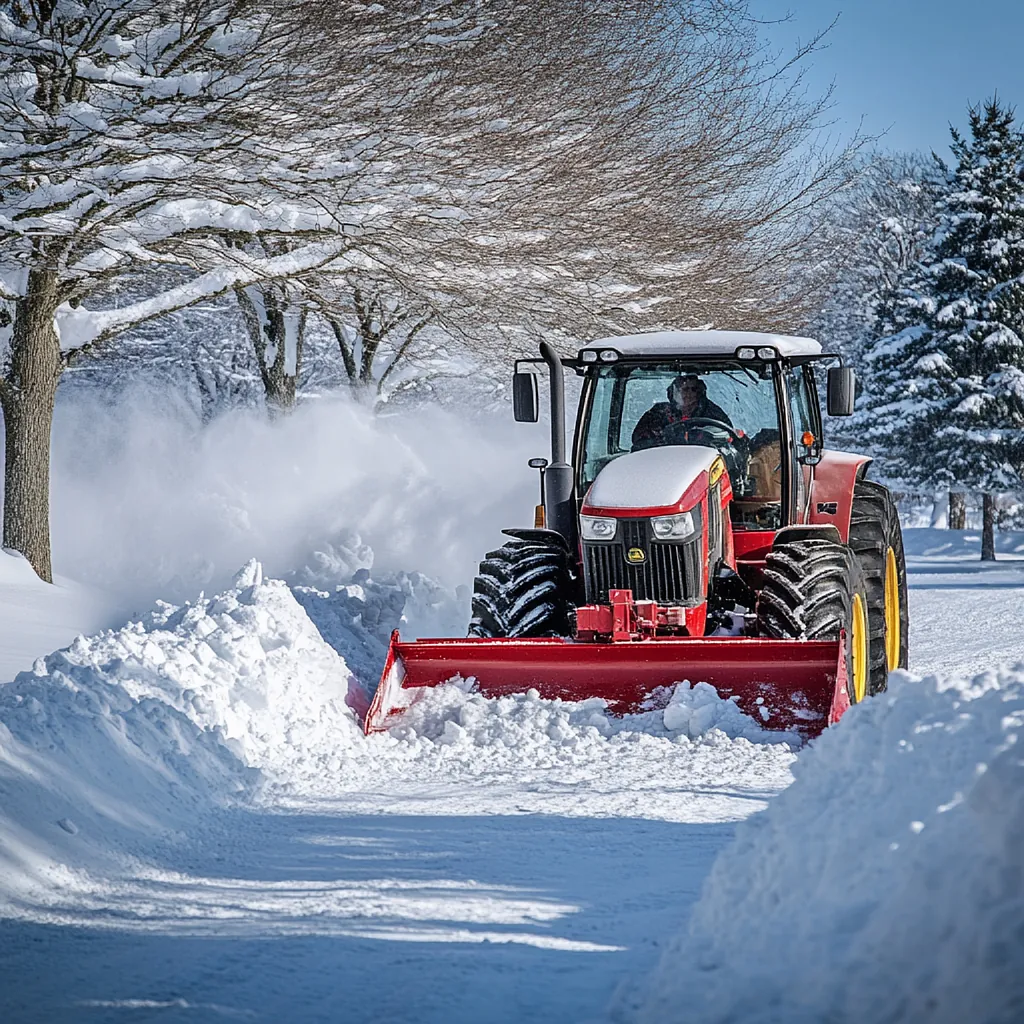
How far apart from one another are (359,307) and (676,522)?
7.89m

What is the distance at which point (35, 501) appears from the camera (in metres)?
12.0

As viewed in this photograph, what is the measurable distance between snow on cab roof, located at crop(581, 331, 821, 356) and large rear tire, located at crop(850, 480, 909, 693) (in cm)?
162

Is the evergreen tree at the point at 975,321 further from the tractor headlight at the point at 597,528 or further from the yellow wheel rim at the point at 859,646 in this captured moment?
the tractor headlight at the point at 597,528

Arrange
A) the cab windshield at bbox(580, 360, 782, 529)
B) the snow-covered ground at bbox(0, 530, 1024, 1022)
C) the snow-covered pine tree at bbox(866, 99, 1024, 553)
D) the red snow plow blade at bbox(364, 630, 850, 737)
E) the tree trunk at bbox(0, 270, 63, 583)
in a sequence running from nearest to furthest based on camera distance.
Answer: the snow-covered ground at bbox(0, 530, 1024, 1022)
the red snow plow blade at bbox(364, 630, 850, 737)
the cab windshield at bbox(580, 360, 782, 529)
the tree trunk at bbox(0, 270, 63, 583)
the snow-covered pine tree at bbox(866, 99, 1024, 553)

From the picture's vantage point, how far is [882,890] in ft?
9.95

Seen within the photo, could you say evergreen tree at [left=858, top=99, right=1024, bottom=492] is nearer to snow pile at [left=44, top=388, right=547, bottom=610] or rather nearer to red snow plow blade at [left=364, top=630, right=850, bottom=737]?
snow pile at [left=44, top=388, right=547, bottom=610]

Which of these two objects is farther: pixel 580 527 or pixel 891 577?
pixel 891 577

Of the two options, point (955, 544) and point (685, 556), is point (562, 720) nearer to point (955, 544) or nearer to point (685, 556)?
point (685, 556)

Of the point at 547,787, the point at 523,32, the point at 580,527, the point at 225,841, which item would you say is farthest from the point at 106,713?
the point at 523,32

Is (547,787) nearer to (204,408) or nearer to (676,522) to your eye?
(676,522)

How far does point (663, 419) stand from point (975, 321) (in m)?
21.4

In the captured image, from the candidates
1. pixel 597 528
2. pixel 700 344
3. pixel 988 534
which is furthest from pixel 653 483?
pixel 988 534

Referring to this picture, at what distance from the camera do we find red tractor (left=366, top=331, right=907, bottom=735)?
6.71 metres

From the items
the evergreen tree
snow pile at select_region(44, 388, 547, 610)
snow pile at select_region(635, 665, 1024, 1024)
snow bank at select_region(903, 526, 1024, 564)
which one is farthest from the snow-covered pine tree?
snow pile at select_region(635, 665, 1024, 1024)
